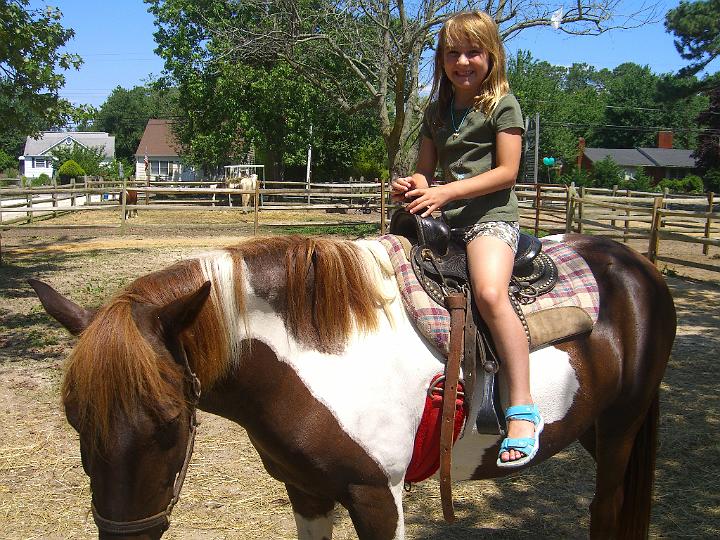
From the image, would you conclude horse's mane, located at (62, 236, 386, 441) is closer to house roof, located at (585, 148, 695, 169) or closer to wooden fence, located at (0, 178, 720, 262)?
wooden fence, located at (0, 178, 720, 262)

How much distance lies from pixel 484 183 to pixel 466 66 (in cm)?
45

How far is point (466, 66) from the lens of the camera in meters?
2.27

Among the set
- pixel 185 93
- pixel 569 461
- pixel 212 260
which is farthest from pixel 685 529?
pixel 185 93

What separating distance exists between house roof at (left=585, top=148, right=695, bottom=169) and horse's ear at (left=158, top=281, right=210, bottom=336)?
61.1m

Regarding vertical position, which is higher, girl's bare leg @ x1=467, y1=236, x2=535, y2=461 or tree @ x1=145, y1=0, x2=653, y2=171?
tree @ x1=145, y1=0, x2=653, y2=171

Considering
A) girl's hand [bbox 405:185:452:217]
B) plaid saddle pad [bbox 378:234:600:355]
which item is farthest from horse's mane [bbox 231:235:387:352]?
girl's hand [bbox 405:185:452:217]

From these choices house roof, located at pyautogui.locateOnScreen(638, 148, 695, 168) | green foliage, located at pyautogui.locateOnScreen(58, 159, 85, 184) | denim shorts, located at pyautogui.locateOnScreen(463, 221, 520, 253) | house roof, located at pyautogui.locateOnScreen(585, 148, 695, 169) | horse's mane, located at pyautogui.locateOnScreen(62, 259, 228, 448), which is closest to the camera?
horse's mane, located at pyautogui.locateOnScreen(62, 259, 228, 448)

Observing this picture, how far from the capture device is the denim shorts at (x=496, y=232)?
221 cm

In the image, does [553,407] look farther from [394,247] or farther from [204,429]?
[204,429]

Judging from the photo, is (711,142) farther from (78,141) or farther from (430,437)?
(78,141)

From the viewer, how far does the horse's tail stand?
285 centimetres

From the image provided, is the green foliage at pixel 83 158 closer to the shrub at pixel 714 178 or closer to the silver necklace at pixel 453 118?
the shrub at pixel 714 178

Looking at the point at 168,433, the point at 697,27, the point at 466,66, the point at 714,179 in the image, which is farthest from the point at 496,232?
the point at 714,179

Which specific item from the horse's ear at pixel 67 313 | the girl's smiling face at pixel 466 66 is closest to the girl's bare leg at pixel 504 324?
the girl's smiling face at pixel 466 66
